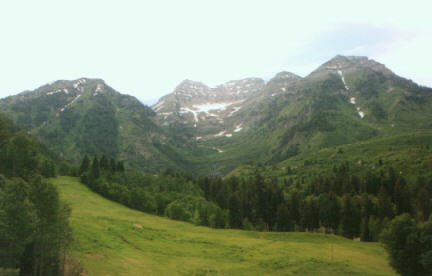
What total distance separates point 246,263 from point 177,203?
187 feet

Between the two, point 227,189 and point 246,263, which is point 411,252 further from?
point 227,189

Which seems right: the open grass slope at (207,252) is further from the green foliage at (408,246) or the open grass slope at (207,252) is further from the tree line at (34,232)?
the tree line at (34,232)

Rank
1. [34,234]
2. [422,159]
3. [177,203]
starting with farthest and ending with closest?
[422,159]
[177,203]
[34,234]

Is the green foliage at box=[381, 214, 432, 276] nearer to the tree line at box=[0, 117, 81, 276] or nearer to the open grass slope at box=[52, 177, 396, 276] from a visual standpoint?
the open grass slope at box=[52, 177, 396, 276]

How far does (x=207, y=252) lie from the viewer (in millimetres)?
66438

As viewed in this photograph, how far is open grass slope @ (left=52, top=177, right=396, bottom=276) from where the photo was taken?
52250 millimetres

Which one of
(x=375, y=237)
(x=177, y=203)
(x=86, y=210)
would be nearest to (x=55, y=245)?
(x=86, y=210)

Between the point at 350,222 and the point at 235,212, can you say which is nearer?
the point at 350,222

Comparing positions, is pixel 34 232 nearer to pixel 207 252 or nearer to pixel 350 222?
pixel 207 252

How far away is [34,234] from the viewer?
123ft

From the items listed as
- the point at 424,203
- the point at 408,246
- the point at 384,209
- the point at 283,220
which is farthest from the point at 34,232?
the point at 424,203

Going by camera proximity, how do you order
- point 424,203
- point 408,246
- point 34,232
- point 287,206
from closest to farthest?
1. point 34,232
2. point 408,246
3. point 424,203
4. point 287,206

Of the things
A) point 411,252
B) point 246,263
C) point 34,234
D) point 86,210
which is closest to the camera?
point 34,234

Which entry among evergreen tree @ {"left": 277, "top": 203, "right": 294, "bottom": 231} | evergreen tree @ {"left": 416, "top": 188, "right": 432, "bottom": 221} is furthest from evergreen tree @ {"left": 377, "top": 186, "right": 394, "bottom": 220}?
evergreen tree @ {"left": 277, "top": 203, "right": 294, "bottom": 231}
